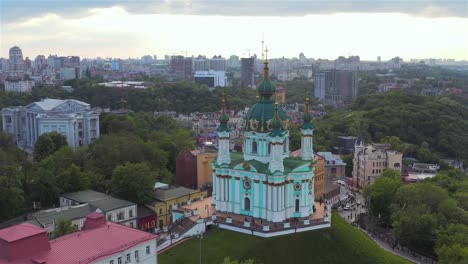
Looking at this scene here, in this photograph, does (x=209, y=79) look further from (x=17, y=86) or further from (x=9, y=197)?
(x=9, y=197)

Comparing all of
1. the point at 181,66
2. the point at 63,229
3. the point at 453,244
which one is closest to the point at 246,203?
the point at 63,229

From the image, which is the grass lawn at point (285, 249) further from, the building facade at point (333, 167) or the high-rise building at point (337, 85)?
the high-rise building at point (337, 85)

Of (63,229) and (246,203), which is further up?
(246,203)

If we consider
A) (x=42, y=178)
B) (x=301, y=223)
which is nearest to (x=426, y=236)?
(x=301, y=223)

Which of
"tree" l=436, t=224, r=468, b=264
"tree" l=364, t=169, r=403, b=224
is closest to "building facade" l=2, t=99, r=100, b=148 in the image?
"tree" l=364, t=169, r=403, b=224

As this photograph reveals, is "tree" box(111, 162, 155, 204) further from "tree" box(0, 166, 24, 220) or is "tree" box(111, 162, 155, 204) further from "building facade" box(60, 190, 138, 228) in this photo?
"tree" box(0, 166, 24, 220)

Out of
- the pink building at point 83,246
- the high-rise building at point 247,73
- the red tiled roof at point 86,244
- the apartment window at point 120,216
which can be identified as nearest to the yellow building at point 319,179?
the apartment window at point 120,216

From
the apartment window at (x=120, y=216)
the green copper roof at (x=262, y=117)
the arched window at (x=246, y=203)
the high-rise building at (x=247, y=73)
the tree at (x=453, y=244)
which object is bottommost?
the tree at (x=453, y=244)

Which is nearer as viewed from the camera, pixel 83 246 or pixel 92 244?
pixel 83 246
